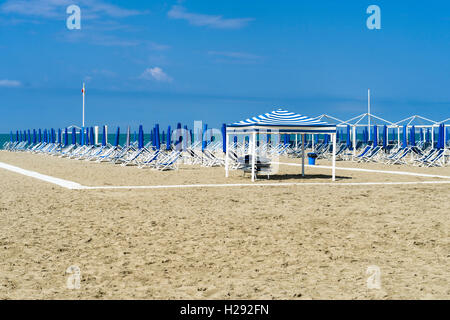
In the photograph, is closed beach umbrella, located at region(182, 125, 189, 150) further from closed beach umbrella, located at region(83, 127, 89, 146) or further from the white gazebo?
closed beach umbrella, located at region(83, 127, 89, 146)

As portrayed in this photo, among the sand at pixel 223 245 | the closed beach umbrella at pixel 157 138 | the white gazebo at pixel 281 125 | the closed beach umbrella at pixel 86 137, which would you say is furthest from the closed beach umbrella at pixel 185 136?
the sand at pixel 223 245

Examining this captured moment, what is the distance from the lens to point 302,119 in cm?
1320

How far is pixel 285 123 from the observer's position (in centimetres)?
1266

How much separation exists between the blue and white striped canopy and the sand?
3221 millimetres

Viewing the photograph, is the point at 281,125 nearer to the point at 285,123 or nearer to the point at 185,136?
the point at 285,123

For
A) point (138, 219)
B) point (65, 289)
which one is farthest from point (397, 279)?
point (138, 219)

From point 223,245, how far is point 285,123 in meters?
7.51

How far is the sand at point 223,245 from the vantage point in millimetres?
4055

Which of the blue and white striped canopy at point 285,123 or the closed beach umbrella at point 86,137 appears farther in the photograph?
the closed beach umbrella at point 86,137

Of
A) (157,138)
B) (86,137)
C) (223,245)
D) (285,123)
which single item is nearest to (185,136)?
(157,138)

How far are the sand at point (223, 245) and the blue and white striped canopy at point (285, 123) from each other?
322 cm

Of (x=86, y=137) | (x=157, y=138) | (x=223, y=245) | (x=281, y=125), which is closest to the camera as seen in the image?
(x=223, y=245)

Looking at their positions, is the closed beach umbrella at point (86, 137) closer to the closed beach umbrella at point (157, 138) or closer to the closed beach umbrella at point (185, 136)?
the closed beach umbrella at point (157, 138)
